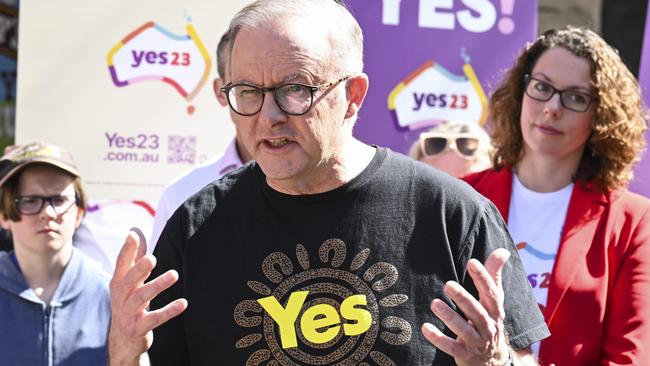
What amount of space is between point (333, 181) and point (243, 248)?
0.25 metres

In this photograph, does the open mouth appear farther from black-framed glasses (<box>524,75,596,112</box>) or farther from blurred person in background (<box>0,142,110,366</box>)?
blurred person in background (<box>0,142,110,366</box>)

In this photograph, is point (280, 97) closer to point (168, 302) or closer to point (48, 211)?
point (168, 302)

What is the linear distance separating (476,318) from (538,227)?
144cm

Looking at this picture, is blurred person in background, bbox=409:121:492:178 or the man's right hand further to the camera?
blurred person in background, bbox=409:121:492:178

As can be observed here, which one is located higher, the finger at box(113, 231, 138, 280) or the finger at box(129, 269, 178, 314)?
the finger at box(113, 231, 138, 280)

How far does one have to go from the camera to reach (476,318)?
171cm

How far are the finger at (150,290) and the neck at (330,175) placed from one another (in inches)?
13.4

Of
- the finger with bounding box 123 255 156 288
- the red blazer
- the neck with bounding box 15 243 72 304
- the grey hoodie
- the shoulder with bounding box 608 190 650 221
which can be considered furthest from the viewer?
the neck with bounding box 15 243 72 304

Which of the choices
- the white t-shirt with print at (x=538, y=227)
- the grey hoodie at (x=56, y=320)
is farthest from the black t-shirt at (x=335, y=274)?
the grey hoodie at (x=56, y=320)

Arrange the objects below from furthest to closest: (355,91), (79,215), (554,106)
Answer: (79,215) → (554,106) → (355,91)

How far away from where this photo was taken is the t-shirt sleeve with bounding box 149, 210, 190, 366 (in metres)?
1.98

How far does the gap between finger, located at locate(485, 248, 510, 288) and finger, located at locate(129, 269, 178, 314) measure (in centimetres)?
64

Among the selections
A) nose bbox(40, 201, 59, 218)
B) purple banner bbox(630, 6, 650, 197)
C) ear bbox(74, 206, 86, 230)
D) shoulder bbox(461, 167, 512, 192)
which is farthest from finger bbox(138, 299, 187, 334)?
purple banner bbox(630, 6, 650, 197)

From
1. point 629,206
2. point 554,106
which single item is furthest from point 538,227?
point 554,106
